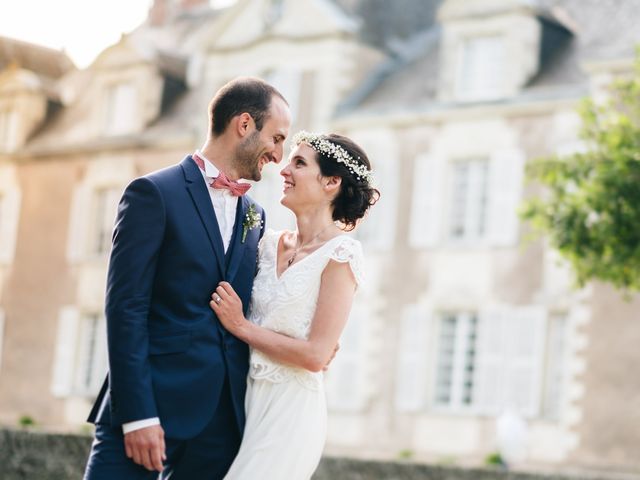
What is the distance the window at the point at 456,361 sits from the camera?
24.9 m

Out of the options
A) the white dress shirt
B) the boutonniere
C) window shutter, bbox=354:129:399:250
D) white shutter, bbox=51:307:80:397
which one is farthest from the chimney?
the white dress shirt

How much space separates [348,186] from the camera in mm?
5664

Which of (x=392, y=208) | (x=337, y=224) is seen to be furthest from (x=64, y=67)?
(x=337, y=224)

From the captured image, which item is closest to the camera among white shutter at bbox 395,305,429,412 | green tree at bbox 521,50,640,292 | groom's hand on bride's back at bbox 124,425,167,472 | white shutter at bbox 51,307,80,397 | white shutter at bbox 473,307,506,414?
groom's hand on bride's back at bbox 124,425,167,472

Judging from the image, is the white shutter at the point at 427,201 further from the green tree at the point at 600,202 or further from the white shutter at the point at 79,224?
the green tree at the point at 600,202

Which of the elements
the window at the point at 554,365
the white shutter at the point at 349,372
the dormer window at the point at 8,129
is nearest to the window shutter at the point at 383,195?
the white shutter at the point at 349,372

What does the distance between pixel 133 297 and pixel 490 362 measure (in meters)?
19.6

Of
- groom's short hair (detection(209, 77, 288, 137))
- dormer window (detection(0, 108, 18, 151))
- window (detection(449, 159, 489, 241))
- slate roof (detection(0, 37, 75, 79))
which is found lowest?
groom's short hair (detection(209, 77, 288, 137))

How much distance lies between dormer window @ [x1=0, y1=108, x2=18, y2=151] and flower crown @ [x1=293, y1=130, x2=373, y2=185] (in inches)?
1179

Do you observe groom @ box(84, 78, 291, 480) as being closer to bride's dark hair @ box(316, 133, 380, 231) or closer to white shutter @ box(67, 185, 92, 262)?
bride's dark hair @ box(316, 133, 380, 231)

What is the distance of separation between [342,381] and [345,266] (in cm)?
2121

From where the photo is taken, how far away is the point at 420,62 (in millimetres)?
28609

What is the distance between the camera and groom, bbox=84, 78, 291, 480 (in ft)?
16.4

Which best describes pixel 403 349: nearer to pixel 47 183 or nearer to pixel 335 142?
pixel 47 183
